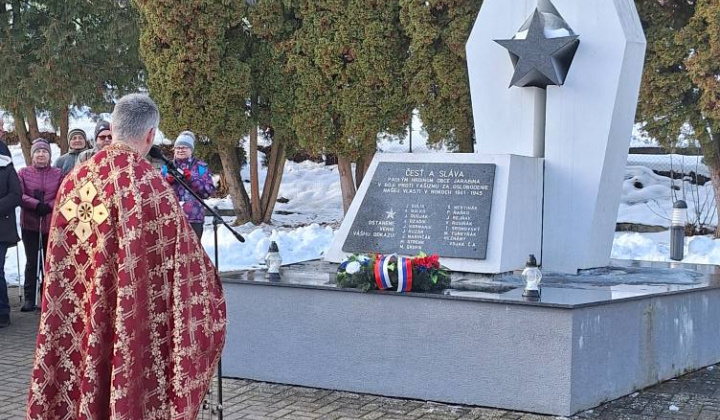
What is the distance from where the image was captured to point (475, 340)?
5590 millimetres

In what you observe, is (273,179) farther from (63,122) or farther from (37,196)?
(37,196)

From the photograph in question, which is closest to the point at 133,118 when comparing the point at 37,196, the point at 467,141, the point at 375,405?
the point at 375,405

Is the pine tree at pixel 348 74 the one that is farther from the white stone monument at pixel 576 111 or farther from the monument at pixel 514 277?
the white stone monument at pixel 576 111

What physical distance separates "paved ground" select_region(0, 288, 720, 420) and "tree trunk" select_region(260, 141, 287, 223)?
10342 millimetres

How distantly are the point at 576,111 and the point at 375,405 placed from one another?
3.23 meters

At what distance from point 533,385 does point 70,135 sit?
16.5 feet

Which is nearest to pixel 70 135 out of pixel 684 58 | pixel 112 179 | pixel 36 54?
pixel 112 179

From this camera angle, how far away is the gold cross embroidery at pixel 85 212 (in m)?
3.32

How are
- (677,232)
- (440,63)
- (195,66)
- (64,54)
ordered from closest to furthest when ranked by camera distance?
(677,232) → (440,63) → (195,66) → (64,54)

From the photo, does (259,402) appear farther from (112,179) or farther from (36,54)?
(36,54)

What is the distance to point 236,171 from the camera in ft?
54.0

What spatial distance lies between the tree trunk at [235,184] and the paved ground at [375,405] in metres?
9.94

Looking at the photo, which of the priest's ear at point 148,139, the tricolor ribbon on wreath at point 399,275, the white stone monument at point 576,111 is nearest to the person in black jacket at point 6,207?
the tricolor ribbon on wreath at point 399,275

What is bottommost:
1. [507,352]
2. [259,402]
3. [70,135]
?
[259,402]
